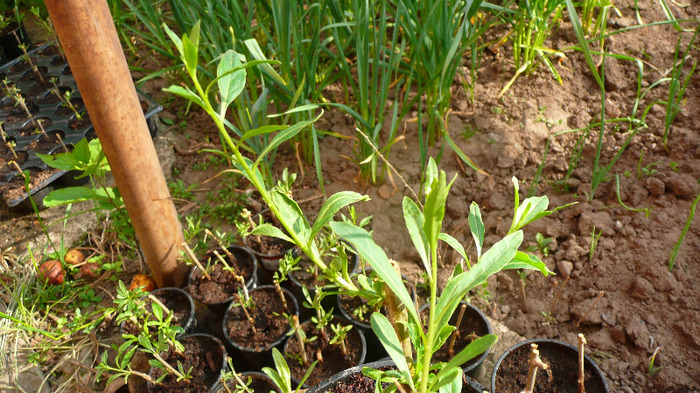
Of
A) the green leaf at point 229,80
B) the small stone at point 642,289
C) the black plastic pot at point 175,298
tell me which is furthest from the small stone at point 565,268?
the green leaf at point 229,80

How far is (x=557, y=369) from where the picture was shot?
57.3 inches

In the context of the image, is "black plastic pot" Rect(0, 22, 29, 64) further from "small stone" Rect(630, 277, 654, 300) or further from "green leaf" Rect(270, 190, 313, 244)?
"small stone" Rect(630, 277, 654, 300)

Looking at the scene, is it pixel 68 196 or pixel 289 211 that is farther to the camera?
pixel 68 196

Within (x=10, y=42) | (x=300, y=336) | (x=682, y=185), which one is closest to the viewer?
(x=300, y=336)

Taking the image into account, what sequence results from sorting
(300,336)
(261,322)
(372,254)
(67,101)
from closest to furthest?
(372,254)
(300,336)
(261,322)
(67,101)

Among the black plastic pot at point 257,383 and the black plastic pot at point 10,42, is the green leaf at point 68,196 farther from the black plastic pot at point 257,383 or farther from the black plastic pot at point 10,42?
the black plastic pot at point 10,42

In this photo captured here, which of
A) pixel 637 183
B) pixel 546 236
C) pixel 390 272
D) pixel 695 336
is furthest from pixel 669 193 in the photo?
pixel 390 272

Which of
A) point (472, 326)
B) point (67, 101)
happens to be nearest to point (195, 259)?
point (472, 326)

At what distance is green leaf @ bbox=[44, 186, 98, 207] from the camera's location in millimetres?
1695

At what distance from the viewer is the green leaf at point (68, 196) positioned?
1695 mm

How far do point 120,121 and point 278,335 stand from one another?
0.76m

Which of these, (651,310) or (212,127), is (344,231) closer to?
(651,310)

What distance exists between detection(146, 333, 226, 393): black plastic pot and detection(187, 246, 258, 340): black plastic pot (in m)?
0.14

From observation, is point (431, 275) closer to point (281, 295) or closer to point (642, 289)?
point (281, 295)
